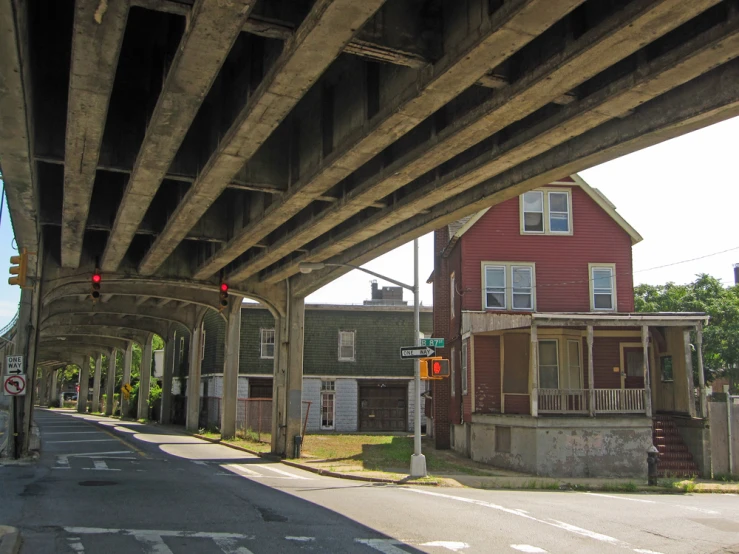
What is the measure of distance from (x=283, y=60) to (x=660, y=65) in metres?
4.37

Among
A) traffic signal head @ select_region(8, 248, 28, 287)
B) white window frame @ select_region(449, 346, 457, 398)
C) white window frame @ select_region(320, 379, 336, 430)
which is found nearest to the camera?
traffic signal head @ select_region(8, 248, 28, 287)

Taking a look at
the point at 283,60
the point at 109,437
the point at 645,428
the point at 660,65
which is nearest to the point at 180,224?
the point at 283,60

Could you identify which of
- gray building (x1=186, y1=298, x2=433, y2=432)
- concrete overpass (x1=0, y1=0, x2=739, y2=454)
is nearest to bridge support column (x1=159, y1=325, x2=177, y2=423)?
gray building (x1=186, y1=298, x2=433, y2=432)

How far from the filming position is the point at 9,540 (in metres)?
9.02

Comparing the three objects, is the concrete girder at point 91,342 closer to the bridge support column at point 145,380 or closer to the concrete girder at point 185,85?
the bridge support column at point 145,380

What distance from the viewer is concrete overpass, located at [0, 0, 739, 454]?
26.3ft

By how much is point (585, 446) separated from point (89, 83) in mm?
Answer: 18183

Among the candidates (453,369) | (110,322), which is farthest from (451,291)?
(110,322)

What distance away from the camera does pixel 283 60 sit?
8.84m

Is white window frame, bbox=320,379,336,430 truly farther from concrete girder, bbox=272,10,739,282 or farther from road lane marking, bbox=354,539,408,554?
road lane marking, bbox=354,539,408,554

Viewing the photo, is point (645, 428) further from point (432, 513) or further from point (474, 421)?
point (432, 513)

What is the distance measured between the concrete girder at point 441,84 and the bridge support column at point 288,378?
12.3m

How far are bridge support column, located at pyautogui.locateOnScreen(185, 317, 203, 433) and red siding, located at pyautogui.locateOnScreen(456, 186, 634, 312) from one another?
690 inches

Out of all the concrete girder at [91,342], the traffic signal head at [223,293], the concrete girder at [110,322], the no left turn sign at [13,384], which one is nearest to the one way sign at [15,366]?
the no left turn sign at [13,384]
